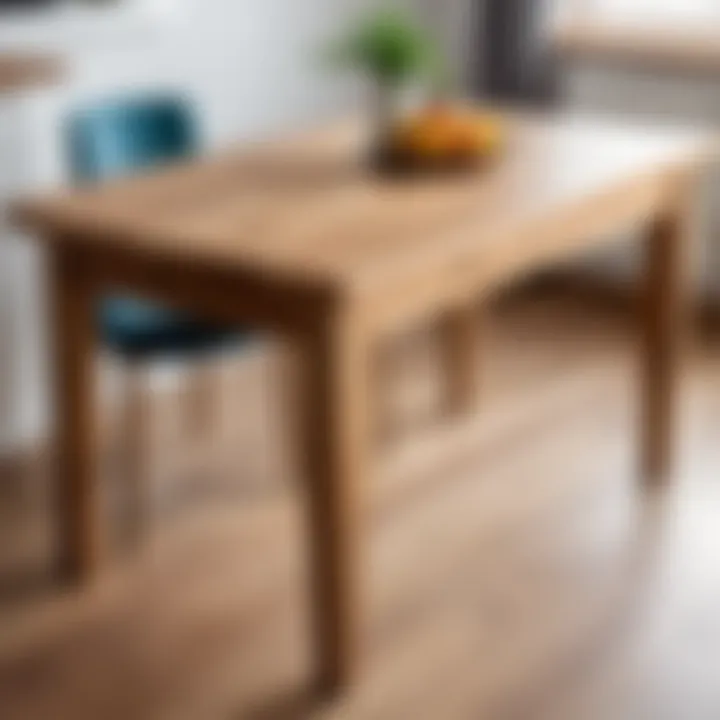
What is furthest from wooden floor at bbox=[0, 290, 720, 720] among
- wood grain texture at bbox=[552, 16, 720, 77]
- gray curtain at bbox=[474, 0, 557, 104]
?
gray curtain at bbox=[474, 0, 557, 104]

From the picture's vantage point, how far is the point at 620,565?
10.6ft

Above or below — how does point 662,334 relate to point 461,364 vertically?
above

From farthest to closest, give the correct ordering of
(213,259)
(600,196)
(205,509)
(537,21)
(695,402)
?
(537,21) < (695,402) < (205,509) < (600,196) < (213,259)

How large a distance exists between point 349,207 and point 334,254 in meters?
0.32

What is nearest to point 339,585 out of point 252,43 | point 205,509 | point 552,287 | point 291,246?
point 291,246

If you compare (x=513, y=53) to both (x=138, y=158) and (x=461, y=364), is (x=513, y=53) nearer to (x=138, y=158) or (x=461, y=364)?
(x=461, y=364)

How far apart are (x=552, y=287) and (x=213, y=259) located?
A: 2514 millimetres

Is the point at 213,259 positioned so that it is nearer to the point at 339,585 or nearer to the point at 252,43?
the point at 339,585

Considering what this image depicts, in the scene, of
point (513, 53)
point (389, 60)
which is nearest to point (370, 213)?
point (389, 60)

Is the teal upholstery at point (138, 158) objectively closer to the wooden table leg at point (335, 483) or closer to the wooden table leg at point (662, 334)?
the wooden table leg at point (335, 483)

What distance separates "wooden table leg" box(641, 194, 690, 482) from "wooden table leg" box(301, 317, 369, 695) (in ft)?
3.33

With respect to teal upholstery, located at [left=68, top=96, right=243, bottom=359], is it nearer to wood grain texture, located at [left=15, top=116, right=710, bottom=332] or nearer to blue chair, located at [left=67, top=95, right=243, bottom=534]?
blue chair, located at [left=67, top=95, right=243, bottom=534]

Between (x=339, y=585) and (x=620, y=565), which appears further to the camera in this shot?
(x=620, y=565)

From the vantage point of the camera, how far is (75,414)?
3068 millimetres
